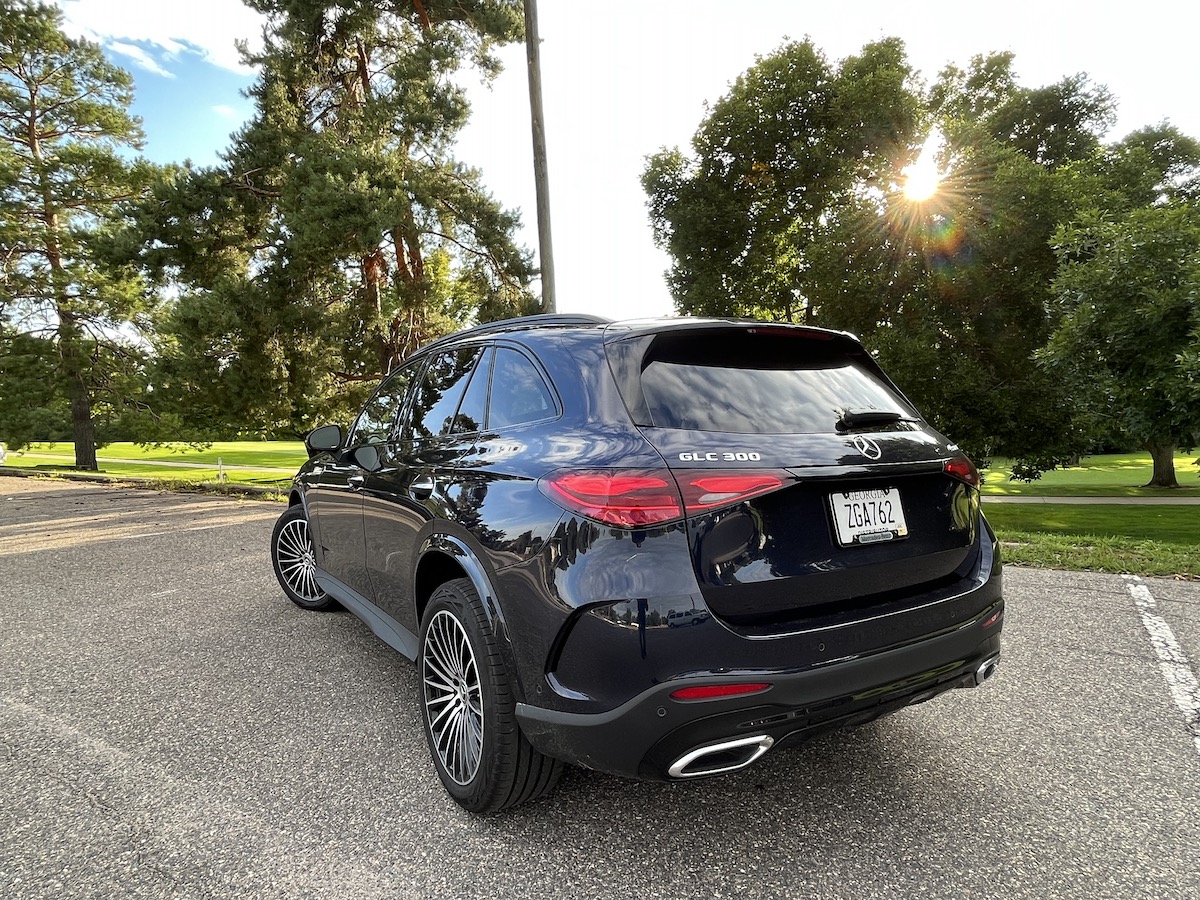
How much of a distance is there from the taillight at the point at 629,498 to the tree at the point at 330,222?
1248cm

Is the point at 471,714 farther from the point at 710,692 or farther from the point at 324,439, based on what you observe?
the point at 324,439

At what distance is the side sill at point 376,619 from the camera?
9.29 feet

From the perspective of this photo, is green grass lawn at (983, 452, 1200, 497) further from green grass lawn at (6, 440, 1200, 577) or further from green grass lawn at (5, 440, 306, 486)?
green grass lawn at (5, 440, 306, 486)

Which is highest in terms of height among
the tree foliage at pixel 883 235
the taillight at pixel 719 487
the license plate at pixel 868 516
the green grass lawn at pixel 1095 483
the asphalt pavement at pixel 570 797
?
the tree foliage at pixel 883 235

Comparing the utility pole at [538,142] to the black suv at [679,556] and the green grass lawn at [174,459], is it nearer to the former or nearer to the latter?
the black suv at [679,556]

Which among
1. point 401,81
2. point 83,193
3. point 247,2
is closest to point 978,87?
point 401,81

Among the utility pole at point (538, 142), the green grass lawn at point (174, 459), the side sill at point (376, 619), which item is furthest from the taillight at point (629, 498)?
the green grass lawn at point (174, 459)

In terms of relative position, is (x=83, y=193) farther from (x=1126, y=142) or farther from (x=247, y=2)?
(x=1126, y=142)

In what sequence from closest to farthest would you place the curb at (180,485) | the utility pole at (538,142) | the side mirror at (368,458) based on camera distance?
the side mirror at (368,458) < the utility pole at (538,142) < the curb at (180,485)

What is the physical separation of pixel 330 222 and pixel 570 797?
12.7 metres

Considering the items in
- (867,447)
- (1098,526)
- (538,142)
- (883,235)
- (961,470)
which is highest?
(538,142)

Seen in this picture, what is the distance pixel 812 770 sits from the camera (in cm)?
246

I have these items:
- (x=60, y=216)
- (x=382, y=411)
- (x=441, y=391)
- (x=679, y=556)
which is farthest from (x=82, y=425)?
(x=679, y=556)

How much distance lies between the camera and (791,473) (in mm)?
1850
